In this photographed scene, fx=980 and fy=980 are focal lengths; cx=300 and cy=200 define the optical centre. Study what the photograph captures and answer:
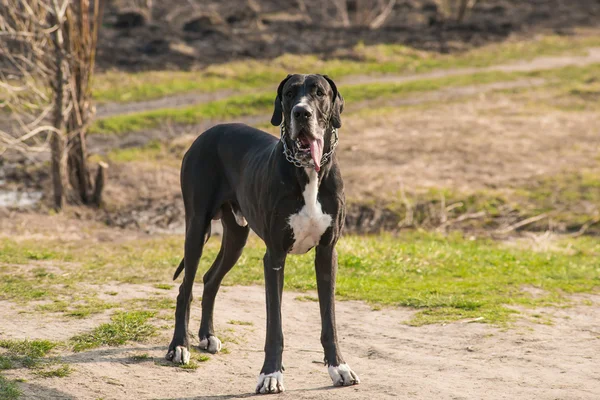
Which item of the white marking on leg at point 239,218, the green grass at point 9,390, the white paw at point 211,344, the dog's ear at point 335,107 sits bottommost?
the white paw at point 211,344

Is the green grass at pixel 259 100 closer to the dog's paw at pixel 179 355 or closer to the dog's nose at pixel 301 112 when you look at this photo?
the dog's paw at pixel 179 355

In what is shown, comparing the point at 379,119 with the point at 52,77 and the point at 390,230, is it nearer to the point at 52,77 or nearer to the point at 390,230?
the point at 390,230

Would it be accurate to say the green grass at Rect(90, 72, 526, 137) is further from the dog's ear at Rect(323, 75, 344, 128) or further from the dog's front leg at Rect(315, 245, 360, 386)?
the dog's ear at Rect(323, 75, 344, 128)

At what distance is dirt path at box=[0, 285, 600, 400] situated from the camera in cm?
626

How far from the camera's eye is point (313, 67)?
869 inches

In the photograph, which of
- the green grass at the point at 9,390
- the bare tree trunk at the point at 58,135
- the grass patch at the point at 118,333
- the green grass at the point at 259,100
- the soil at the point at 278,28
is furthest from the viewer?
the soil at the point at 278,28

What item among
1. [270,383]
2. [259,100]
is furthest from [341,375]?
[259,100]

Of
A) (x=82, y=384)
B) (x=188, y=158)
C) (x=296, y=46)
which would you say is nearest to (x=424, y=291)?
(x=188, y=158)

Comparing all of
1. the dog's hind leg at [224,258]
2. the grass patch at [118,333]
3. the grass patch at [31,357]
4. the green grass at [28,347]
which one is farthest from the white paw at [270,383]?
the green grass at [28,347]

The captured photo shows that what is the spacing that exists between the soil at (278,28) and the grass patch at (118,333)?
1437 centimetres

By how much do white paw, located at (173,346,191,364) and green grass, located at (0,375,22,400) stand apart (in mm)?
1186

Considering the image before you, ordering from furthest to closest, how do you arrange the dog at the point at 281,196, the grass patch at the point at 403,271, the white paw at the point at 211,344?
the grass patch at the point at 403,271
the white paw at the point at 211,344
the dog at the point at 281,196

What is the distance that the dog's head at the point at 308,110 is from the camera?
5812mm

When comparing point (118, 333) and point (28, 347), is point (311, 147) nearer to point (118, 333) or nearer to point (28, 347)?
point (118, 333)
